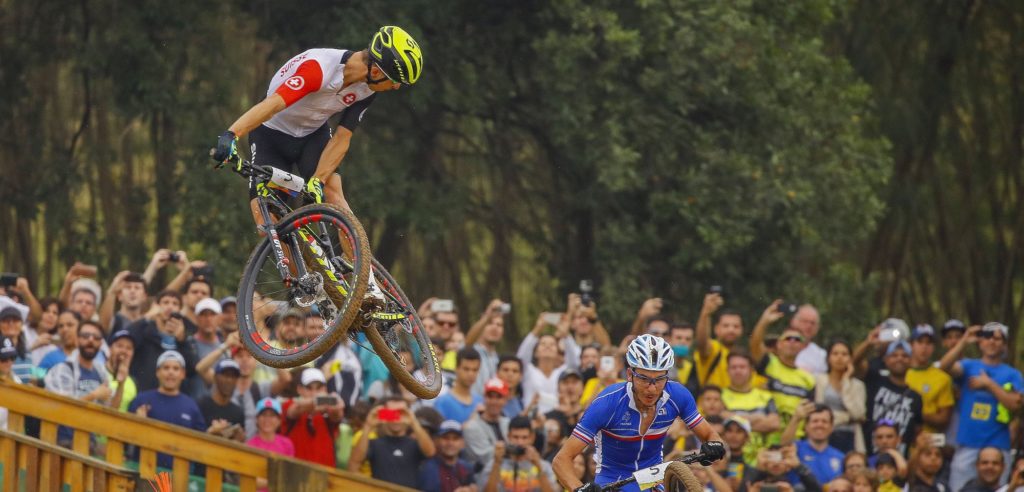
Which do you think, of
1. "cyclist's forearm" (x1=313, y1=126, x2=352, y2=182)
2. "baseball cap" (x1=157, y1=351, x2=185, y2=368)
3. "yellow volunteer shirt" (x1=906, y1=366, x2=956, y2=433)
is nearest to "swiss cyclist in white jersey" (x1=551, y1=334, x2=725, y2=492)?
"cyclist's forearm" (x1=313, y1=126, x2=352, y2=182)

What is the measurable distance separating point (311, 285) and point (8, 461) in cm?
318

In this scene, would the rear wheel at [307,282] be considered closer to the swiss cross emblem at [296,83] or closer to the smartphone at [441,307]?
the swiss cross emblem at [296,83]

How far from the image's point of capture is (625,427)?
384 inches

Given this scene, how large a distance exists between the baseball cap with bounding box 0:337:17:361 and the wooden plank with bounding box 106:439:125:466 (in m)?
1.19

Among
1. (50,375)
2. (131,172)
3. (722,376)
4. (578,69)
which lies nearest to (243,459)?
(50,375)

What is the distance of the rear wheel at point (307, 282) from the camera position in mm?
8828

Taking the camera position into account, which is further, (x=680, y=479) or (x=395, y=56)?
(x=680, y=479)

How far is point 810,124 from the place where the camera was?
1862 cm

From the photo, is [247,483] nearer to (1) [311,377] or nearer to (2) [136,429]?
(2) [136,429]

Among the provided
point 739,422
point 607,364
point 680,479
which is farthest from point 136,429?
point 739,422

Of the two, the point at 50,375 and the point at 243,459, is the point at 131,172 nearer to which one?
the point at 50,375

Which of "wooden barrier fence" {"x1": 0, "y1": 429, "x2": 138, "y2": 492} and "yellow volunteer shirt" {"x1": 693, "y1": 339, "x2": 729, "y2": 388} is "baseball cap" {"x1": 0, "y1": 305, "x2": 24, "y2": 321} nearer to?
"wooden barrier fence" {"x1": 0, "y1": 429, "x2": 138, "y2": 492}

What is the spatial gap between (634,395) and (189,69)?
1129 cm

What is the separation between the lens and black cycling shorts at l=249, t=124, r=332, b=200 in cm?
939
